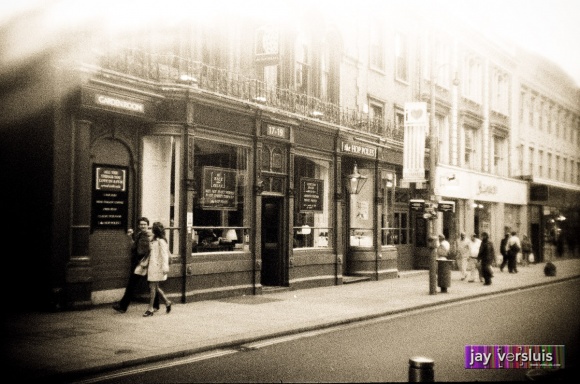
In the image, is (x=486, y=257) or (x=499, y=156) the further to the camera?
(x=499, y=156)

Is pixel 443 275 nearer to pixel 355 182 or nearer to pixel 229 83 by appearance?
pixel 355 182

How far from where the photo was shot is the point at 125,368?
320 inches

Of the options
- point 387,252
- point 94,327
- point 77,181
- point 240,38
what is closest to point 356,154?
point 387,252

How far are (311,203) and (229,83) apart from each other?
468 centimetres

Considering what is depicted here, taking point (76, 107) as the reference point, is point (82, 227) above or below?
below

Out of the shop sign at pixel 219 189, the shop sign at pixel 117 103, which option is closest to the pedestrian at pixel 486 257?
the shop sign at pixel 219 189

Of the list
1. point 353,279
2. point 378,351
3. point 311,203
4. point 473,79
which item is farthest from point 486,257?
point 473,79

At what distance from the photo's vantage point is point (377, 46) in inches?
934

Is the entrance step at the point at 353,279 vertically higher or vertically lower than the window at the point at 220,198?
lower

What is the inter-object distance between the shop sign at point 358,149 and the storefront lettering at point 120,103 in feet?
25.4

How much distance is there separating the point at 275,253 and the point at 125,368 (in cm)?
946

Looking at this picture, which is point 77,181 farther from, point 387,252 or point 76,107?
point 387,252

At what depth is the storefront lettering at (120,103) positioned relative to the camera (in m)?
12.5

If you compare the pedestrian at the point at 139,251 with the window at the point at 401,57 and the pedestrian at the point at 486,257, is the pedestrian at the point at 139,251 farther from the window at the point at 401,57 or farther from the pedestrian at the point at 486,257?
the window at the point at 401,57
